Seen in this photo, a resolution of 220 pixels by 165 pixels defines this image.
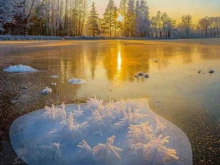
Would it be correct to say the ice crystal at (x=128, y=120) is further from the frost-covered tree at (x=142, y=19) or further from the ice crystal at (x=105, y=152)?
the frost-covered tree at (x=142, y=19)

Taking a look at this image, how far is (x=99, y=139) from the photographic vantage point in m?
3.32

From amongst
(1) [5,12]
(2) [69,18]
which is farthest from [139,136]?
(2) [69,18]

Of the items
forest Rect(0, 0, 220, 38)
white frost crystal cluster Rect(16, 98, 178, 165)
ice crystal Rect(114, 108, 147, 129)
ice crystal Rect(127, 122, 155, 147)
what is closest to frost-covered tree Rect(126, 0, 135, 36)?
forest Rect(0, 0, 220, 38)

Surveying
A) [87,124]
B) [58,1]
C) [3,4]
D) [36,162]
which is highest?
[58,1]

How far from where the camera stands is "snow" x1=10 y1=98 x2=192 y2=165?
2.88 meters

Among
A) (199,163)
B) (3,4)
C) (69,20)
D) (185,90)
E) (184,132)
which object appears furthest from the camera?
(69,20)

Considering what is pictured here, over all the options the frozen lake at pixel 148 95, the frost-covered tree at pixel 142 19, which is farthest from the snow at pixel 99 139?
the frost-covered tree at pixel 142 19

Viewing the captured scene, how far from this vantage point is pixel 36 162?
286 centimetres

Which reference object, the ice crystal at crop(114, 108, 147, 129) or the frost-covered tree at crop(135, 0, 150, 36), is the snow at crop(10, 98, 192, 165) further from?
the frost-covered tree at crop(135, 0, 150, 36)

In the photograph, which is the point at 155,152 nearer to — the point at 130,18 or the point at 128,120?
the point at 128,120

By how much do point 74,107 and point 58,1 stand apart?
200 ft

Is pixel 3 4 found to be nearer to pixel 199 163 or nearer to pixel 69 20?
pixel 69 20

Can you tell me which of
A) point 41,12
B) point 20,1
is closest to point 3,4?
point 20,1

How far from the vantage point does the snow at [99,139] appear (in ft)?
9.45
